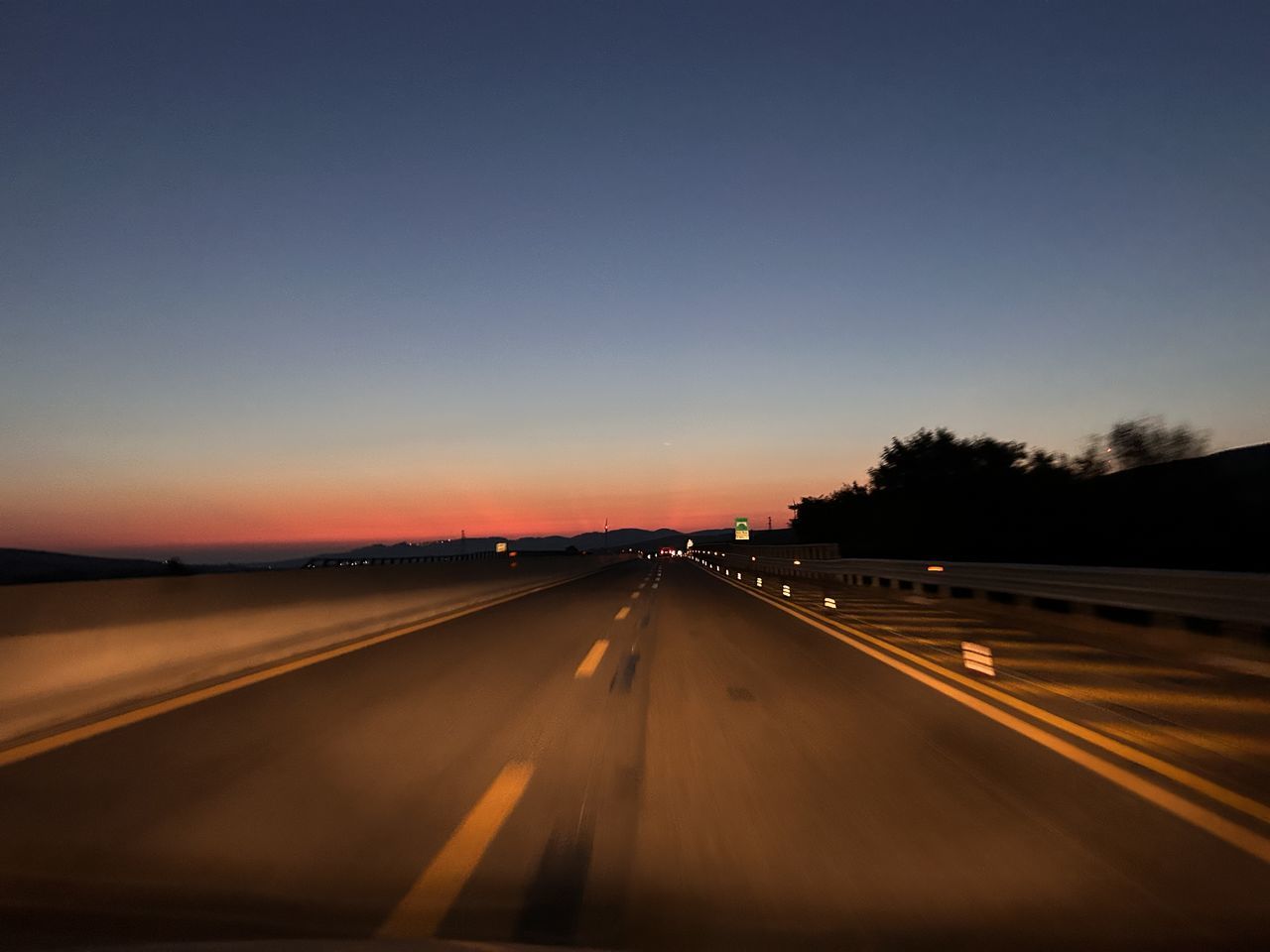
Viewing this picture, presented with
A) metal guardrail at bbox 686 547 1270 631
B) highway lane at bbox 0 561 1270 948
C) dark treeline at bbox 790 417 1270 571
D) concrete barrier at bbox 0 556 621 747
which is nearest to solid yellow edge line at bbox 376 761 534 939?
highway lane at bbox 0 561 1270 948

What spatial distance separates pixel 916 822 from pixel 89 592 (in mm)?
7624

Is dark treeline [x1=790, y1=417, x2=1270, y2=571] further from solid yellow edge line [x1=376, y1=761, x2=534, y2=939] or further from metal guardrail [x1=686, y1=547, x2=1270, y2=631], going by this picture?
solid yellow edge line [x1=376, y1=761, x2=534, y2=939]

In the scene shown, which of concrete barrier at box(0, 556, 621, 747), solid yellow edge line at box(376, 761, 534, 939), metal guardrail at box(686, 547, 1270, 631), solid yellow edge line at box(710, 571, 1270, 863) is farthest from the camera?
metal guardrail at box(686, 547, 1270, 631)

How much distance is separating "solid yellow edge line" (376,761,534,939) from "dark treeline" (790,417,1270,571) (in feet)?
85.0

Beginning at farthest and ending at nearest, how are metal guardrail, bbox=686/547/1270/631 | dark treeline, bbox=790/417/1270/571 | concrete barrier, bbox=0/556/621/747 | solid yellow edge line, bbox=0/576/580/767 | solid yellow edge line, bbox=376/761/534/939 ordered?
dark treeline, bbox=790/417/1270/571 → metal guardrail, bbox=686/547/1270/631 → concrete barrier, bbox=0/556/621/747 → solid yellow edge line, bbox=0/576/580/767 → solid yellow edge line, bbox=376/761/534/939

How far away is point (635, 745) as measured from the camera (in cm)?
779

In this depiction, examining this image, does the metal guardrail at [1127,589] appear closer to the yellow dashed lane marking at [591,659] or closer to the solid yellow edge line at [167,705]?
the yellow dashed lane marking at [591,659]

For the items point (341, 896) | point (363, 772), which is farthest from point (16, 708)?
point (341, 896)

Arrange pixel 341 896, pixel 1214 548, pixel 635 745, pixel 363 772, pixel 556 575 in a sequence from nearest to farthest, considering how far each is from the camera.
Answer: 1. pixel 341 896
2. pixel 363 772
3. pixel 635 745
4. pixel 1214 548
5. pixel 556 575

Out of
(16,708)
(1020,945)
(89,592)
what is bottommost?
(1020,945)

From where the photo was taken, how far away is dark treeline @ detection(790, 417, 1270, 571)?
33.7 metres

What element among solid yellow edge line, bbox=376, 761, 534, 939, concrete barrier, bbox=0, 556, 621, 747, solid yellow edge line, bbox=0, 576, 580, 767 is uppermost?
concrete barrier, bbox=0, 556, 621, 747

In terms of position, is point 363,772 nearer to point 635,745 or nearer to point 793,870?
point 635,745

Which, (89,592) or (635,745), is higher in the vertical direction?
(89,592)
